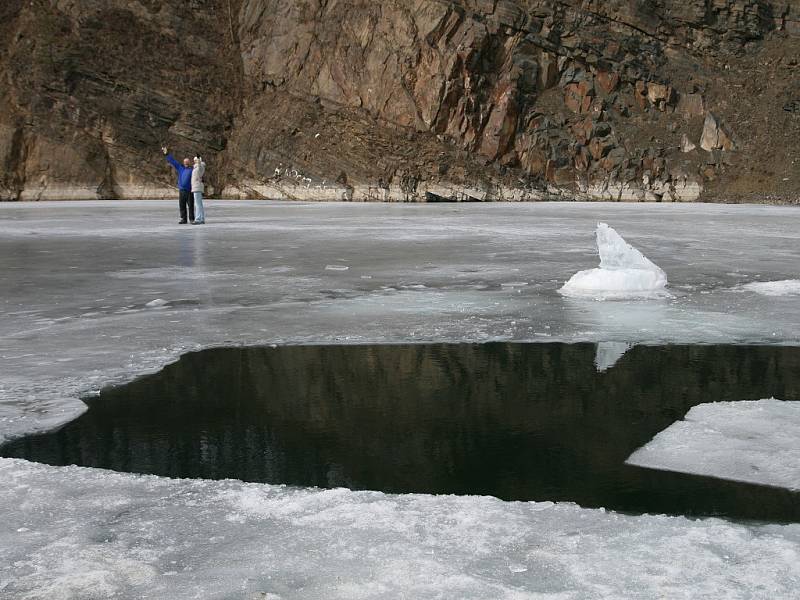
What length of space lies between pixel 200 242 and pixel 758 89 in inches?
1476

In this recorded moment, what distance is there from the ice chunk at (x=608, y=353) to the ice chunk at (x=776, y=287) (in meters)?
3.29

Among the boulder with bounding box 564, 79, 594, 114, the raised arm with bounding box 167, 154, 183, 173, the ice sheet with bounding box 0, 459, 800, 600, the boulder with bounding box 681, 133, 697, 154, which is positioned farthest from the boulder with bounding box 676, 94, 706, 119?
the ice sheet with bounding box 0, 459, 800, 600

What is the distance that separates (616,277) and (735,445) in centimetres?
508

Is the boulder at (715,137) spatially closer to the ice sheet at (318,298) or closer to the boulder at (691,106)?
the boulder at (691,106)

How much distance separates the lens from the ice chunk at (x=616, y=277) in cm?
905

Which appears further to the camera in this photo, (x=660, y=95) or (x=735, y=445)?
(x=660, y=95)

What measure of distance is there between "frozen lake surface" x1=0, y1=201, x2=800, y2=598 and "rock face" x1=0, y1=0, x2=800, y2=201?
2535 centimetres

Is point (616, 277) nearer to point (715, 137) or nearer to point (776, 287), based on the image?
point (776, 287)

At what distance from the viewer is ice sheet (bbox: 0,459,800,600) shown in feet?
9.02

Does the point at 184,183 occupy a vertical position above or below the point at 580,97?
below

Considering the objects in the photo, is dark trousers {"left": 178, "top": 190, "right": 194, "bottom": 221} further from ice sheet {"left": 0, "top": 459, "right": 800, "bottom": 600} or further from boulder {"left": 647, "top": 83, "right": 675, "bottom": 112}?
boulder {"left": 647, "top": 83, "right": 675, "bottom": 112}

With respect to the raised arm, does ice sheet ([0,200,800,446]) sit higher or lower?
lower

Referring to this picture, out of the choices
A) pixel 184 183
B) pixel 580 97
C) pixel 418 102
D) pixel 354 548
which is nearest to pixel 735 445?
pixel 354 548

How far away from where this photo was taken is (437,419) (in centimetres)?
479
